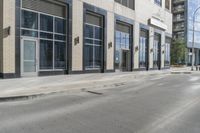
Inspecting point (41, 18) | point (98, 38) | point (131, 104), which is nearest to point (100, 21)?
point (98, 38)

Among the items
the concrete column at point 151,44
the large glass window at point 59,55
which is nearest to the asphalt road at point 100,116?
the large glass window at point 59,55

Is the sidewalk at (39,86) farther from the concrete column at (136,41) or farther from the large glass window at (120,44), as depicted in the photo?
the concrete column at (136,41)

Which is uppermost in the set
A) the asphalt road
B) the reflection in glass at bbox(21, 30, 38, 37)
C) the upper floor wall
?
the upper floor wall

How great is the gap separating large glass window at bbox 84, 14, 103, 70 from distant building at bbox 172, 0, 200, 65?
5308 centimetres

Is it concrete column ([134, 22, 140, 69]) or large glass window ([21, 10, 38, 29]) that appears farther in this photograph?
concrete column ([134, 22, 140, 69])

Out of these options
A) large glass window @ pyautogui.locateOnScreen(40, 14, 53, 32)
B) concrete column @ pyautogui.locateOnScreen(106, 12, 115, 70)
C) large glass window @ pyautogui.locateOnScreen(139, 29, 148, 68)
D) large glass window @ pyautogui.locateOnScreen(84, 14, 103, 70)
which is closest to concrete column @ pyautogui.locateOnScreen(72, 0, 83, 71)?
large glass window @ pyautogui.locateOnScreen(84, 14, 103, 70)

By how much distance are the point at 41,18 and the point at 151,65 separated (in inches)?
939

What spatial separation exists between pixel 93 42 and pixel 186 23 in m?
57.8

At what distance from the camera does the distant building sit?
7919 cm

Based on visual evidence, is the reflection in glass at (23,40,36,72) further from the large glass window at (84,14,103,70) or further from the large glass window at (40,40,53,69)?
the large glass window at (84,14,103,70)

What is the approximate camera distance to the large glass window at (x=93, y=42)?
26.7 meters

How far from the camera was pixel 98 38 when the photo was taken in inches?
1135

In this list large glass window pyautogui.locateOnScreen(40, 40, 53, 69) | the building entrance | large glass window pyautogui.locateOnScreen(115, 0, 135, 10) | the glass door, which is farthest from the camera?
large glass window pyautogui.locateOnScreen(115, 0, 135, 10)

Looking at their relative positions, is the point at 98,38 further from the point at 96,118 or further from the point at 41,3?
the point at 96,118
